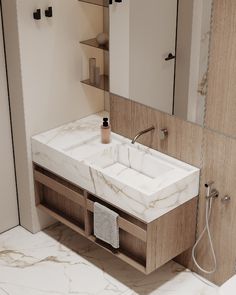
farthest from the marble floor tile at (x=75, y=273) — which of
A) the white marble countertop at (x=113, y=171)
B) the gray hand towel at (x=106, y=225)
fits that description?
the white marble countertop at (x=113, y=171)

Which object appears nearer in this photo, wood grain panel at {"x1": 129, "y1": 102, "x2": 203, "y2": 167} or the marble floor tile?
wood grain panel at {"x1": 129, "y1": 102, "x2": 203, "y2": 167}

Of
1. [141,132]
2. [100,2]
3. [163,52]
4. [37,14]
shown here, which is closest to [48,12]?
[37,14]

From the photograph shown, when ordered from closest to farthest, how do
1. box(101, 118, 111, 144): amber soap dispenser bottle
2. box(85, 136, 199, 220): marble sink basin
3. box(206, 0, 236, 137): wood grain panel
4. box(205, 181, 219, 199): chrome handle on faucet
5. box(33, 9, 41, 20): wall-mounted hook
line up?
box(206, 0, 236, 137): wood grain panel → box(85, 136, 199, 220): marble sink basin → box(205, 181, 219, 199): chrome handle on faucet → box(33, 9, 41, 20): wall-mounted hook → box(101, 118, 111, 144): amber soap dispenser bottle

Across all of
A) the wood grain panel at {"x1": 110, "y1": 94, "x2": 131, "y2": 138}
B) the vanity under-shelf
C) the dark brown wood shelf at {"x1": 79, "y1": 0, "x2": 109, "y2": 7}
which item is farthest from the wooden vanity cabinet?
the dark brown wood shelf at {"x1": 79, "y1": 0, "x2": 109, "y2": 7}

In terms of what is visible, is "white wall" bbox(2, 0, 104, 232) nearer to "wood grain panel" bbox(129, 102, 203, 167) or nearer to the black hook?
"wood grain panel" bbox(129, 102, 203, 167)

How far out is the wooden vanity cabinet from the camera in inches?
110

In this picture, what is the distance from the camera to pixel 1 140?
3.31 metres

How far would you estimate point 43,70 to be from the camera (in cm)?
317

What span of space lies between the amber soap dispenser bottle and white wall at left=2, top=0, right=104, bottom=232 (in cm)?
34

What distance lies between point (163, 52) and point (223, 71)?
388mm

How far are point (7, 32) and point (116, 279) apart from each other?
4.87 ft

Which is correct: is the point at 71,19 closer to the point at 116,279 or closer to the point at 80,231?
the point at 80,231

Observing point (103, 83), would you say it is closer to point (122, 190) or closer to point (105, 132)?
point (105, 132)

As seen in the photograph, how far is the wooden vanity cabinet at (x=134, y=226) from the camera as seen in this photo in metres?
2.80
